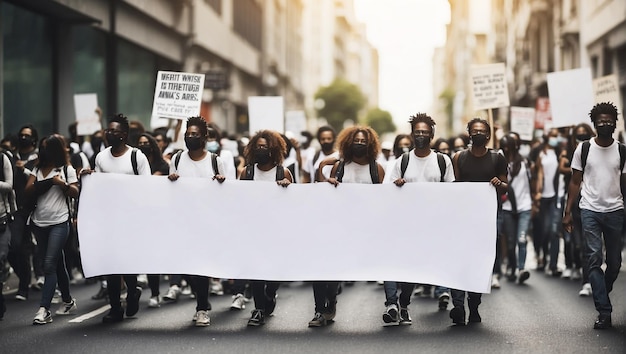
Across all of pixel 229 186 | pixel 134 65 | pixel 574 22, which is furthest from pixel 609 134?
pixel 574 22

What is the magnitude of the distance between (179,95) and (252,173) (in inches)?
112

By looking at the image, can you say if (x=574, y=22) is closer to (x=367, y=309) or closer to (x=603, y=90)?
(x=603, y=90)

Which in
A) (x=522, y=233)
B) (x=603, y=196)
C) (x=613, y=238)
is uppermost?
(x=603, y=196)

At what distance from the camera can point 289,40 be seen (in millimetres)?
68812

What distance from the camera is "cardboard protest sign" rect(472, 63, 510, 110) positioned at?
1498 cm

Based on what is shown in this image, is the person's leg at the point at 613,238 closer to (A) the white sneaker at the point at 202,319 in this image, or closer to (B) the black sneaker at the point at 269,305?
(B) the black sneaker at the point at 269,305

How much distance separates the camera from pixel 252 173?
32.5ft

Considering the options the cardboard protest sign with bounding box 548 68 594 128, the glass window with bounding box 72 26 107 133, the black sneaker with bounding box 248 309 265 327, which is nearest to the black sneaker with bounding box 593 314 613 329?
the black sneaker with bounding box 248 309 265 327

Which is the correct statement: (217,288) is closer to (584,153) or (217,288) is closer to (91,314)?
(91,314)

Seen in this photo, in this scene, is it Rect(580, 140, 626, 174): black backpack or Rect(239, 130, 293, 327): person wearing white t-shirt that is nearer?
Rect(580, 140, 626, 174): black backpack

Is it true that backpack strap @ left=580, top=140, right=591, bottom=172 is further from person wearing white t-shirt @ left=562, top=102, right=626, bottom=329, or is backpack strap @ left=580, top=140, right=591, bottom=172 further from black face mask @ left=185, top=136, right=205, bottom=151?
black face mask @ left=185, top=136, right=205, bottom=151

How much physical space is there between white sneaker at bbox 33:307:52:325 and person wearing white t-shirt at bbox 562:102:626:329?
16.9ft

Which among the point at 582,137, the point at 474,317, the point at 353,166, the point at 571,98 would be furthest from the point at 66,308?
the point at 571,98

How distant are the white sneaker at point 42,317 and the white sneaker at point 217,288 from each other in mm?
2982
